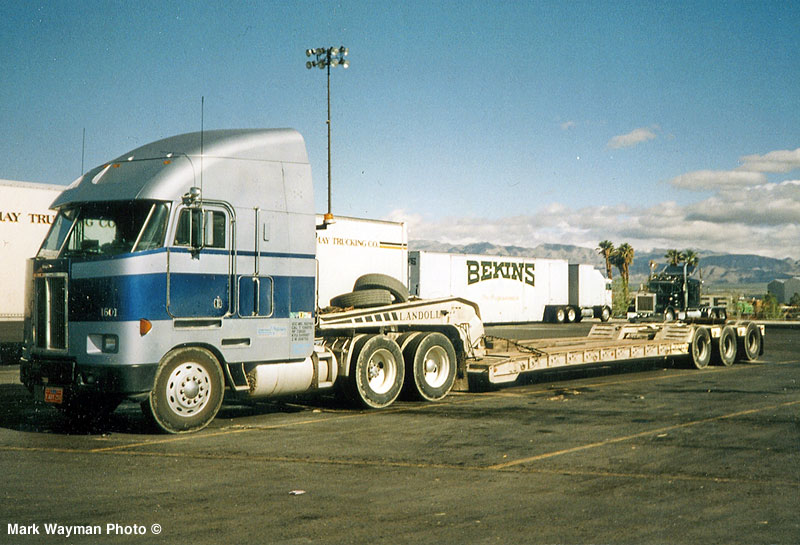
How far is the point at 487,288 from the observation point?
4509 cm

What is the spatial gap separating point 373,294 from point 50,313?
16.2 ft

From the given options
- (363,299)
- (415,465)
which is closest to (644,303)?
(363,299)

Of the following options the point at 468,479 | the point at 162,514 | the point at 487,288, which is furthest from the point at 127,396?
the point at 487,288

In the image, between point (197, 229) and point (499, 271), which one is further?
point (499, 271)

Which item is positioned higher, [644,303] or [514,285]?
[514,285]

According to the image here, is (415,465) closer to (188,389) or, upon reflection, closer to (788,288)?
(188,389)

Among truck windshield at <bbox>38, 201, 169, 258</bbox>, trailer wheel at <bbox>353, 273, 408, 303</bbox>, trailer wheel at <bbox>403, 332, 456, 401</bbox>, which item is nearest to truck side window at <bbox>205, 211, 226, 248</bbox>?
truck windshield at <bbox>38, 201, 169, 258</bbox>

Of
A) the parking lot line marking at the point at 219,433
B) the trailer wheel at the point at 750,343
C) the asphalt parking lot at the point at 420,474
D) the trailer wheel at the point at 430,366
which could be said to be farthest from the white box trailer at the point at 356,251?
the parking lot line marking at the point at 219,433

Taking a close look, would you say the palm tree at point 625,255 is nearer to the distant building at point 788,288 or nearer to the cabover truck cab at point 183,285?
the distant building at point 788,288

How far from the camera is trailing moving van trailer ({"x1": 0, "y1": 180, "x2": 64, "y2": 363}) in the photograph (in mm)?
18625

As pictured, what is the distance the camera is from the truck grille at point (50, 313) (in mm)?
9969

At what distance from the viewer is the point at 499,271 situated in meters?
46.0

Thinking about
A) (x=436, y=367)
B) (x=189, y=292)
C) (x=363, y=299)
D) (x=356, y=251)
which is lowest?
(x=436, y=367)

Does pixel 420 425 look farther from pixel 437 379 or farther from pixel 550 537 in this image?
pixel 550 537
